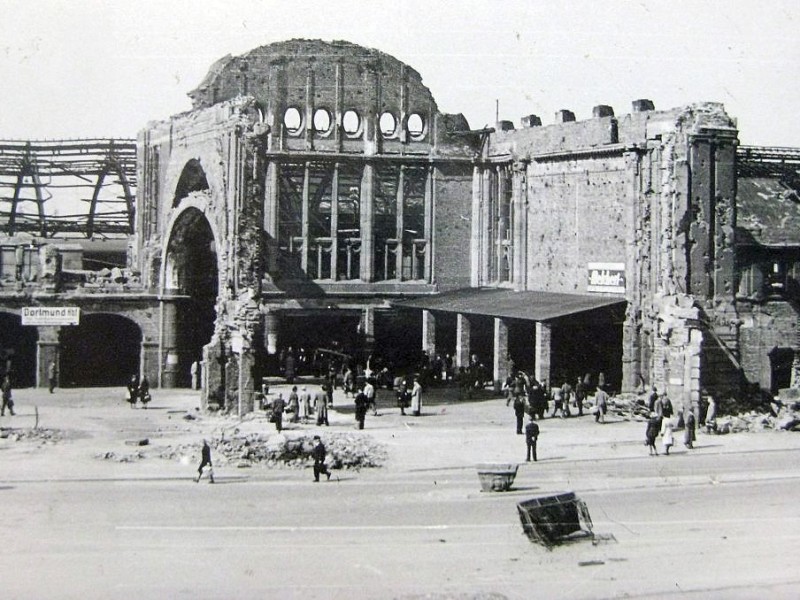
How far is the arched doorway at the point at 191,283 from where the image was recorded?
158ft

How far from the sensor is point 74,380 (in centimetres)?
4853

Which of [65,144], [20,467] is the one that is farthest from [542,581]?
[65,144]

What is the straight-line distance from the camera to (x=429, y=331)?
171ft

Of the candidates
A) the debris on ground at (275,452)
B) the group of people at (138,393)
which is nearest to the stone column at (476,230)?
the group of people at (138,393)

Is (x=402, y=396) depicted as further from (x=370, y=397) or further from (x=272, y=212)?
(x=272, y=212)

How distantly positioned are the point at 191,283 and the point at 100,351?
5.45m

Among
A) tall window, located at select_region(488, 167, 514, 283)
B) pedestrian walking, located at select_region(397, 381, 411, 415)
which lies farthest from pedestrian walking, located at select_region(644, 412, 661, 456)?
tall window, located at select_region(488, 167, 514, 283)

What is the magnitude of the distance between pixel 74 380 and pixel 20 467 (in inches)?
867

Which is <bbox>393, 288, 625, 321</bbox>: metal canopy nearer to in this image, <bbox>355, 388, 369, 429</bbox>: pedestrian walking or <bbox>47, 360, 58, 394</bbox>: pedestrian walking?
<bbox>355, 388, 369, 429</bbox>: pedestrian walking

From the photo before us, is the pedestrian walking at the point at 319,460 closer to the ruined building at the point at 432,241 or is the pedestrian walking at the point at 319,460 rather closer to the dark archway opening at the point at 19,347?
the ruined building at the point at 432,241

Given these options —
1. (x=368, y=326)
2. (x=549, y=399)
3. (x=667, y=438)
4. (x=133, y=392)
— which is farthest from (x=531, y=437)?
(x=368, y=326)

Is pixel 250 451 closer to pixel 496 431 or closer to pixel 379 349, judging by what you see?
pixel 496 431

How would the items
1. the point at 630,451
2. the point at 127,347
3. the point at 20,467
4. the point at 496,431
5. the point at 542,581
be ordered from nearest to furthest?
the point at 542,581 < the point at 20,467 < the point at 630,451 < the point at 496,431 < the point at 127,347

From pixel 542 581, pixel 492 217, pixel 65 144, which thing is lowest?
pixel 542 581
